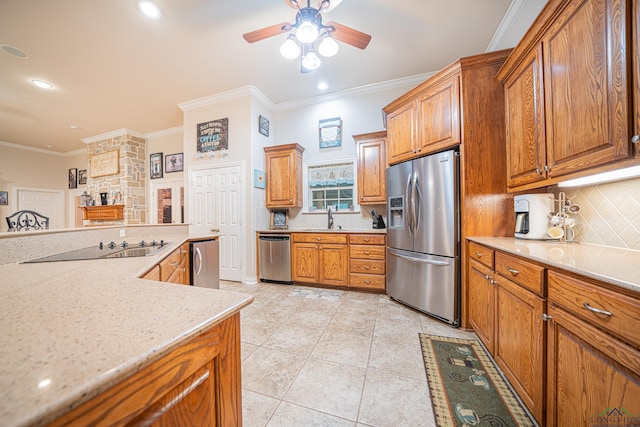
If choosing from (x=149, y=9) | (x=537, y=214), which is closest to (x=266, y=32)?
(x=149, y=9)

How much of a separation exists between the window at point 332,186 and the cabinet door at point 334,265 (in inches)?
33.8

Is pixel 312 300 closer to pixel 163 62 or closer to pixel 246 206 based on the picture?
pixel 246 206

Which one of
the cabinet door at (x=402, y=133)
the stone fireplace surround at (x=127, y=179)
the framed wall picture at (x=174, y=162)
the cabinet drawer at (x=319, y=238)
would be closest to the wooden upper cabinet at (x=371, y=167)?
the cabinet door at (x=402, y=133)

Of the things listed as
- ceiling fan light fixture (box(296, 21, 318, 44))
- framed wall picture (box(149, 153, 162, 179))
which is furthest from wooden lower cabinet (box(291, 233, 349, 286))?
framed wall picture (box(149, 153, 162, 179))

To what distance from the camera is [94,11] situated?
2.26 metres

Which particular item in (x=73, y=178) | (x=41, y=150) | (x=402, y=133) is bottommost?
(x=402, y=133)

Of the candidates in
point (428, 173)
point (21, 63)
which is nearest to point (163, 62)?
point (21, 63)

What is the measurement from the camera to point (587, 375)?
860mm

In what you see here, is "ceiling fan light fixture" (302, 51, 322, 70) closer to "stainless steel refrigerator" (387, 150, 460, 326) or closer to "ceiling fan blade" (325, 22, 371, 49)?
"ceiling fan blade" (325, 22, 371, 49)

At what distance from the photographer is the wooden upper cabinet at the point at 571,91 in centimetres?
102

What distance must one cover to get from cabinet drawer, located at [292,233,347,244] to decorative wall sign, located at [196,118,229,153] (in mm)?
1978

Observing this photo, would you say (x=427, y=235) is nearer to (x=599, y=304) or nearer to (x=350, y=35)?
(x=599, y=304)

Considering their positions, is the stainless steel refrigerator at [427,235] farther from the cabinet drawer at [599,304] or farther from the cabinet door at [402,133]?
the cabinet drawer at [599,304]

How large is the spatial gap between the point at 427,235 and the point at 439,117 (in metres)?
1.21
